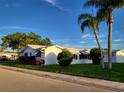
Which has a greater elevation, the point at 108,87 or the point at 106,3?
the point at 106,3

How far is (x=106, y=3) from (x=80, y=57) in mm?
34058

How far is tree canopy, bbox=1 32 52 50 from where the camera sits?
76.7 m

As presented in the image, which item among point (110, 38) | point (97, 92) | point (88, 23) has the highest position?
point (88, 23)

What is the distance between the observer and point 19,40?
77.1m

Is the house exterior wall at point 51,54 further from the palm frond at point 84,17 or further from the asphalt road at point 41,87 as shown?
the asphalt road at point 41,87

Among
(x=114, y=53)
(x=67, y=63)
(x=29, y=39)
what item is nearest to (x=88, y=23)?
(x=67, y=63)

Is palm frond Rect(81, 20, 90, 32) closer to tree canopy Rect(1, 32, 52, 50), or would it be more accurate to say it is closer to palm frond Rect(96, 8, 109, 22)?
palm frond Rect(96, 8, 109, 22)

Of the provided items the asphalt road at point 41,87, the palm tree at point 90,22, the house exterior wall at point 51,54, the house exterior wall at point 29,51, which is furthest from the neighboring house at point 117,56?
the asphalt road at point 41,87

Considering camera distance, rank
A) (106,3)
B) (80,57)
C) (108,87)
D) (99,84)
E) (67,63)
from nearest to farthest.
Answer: (108,87) → (99,84) → (106,3) → (67,63) → (80,57)

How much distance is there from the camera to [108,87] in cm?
1435

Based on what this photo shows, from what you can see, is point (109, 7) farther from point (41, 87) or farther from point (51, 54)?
point (51, 54)

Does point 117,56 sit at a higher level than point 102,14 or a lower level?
lower

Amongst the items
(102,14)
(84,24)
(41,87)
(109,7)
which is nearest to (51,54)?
(84,24)

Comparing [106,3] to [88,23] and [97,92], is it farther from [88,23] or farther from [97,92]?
[97,92]
